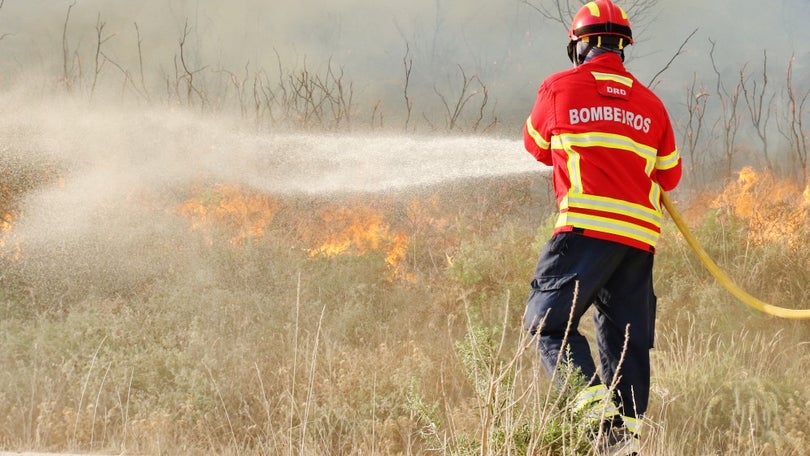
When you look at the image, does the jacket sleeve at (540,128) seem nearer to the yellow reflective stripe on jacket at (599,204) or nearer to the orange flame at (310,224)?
the yellow reflective stripe on jacket at (599,204)

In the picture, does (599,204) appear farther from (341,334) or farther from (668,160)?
(341,334)

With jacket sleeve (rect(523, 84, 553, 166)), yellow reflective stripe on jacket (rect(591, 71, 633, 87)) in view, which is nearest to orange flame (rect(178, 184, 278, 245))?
jacket sleeve (rect(523, 84, 553, 166))

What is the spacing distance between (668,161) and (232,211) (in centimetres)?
453

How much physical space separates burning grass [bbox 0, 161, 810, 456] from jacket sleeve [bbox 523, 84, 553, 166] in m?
0.88

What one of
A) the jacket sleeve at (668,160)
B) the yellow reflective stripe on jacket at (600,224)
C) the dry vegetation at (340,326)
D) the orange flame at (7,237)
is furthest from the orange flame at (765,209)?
the orange flame at (7,237)

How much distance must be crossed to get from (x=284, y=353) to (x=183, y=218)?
8.24 feet

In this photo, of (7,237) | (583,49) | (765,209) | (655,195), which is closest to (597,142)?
(655,195)

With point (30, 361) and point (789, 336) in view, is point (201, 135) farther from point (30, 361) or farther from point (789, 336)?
point (789, 336)

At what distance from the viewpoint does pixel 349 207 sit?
7.43 m

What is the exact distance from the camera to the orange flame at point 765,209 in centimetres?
600

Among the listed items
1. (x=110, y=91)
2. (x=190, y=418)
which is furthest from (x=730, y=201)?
Result: (x=110, y=91)

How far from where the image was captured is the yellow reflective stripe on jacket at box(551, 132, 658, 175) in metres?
3.29

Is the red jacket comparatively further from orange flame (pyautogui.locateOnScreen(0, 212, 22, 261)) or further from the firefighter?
orange flame (pyautogui.locateOnScreen(0, 212, 22, 261))

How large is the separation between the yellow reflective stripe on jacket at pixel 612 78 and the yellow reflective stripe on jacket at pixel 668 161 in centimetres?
42
